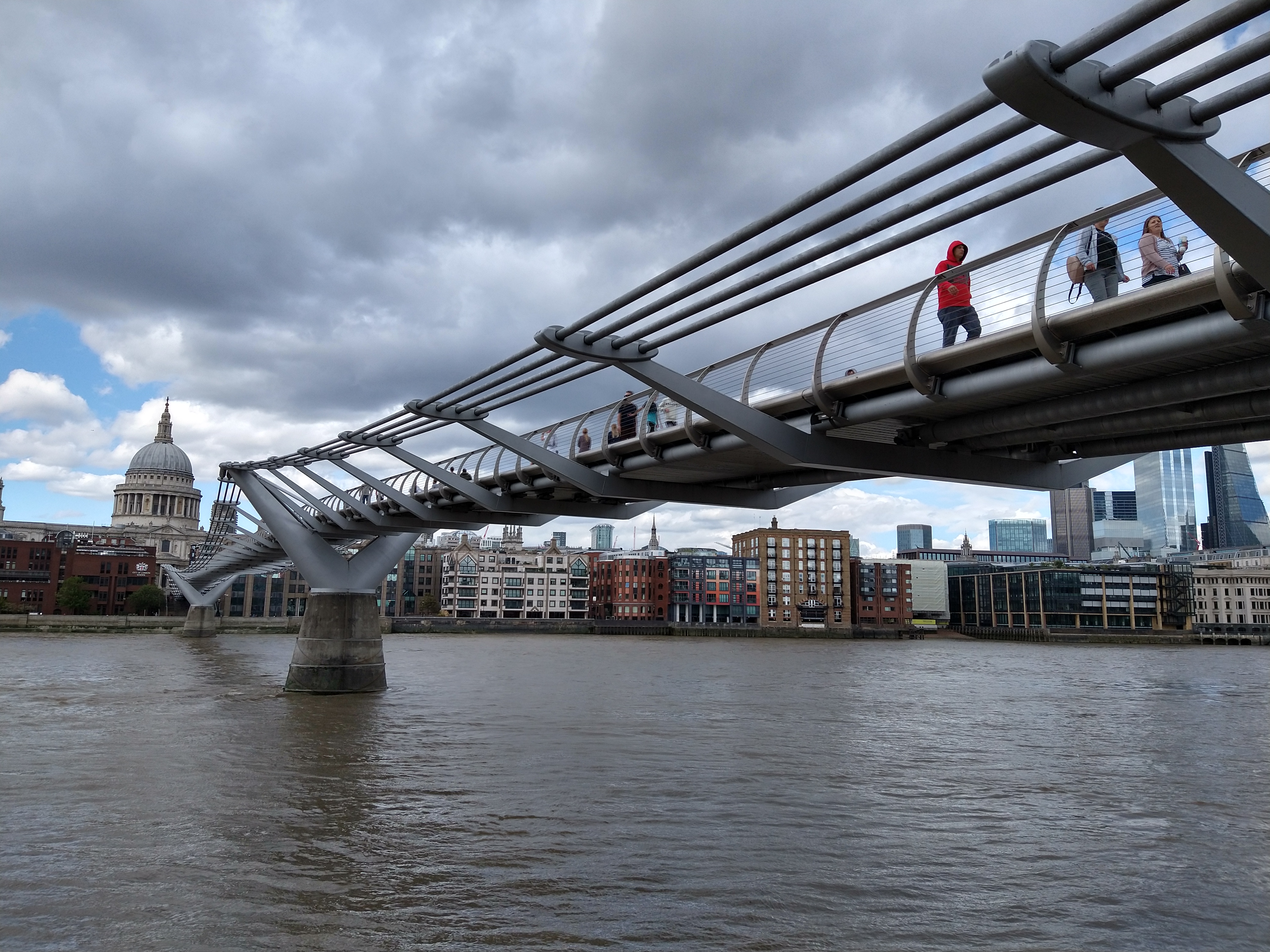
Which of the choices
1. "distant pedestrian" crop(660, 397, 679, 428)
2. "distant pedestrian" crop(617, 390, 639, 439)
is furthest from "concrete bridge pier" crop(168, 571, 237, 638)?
"distant pedestrian" crop(660, 397, 679, 428)

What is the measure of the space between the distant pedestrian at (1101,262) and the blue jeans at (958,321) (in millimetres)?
1269

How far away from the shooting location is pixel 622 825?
37.2 ft

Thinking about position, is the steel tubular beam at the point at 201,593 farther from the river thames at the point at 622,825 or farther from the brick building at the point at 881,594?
the brick building at the point at 881,594

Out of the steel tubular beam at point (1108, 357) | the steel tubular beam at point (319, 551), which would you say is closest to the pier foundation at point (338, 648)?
the steel tubular beam at point (319, 551)

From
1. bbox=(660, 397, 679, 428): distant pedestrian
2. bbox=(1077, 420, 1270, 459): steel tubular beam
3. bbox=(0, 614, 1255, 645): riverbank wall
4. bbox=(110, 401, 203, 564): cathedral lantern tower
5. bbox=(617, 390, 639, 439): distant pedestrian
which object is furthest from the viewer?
bbox=(110, 401, 203, 564): cathedral lantern tower

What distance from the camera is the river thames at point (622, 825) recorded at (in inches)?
317

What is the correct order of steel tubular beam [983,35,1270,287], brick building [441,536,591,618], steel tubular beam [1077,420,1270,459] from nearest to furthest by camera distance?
steel tubular beam [983,35,1270,287] < steel tubular beam [1077,420,1270,459] < brick building [441,536,591,618]

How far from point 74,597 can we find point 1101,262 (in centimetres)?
9890

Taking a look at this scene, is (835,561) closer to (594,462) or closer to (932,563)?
(932,563)

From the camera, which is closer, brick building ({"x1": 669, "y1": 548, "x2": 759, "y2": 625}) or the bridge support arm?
the bridge support arm

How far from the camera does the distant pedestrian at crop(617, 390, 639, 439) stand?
15695mm

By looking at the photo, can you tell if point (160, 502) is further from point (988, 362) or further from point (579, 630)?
point (988, 362)

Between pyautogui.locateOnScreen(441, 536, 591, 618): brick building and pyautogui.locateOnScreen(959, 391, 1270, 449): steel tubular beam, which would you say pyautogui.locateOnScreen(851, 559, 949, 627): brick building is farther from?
pyautogui.locateOnScreen(959, 391, 1270, 449): steel tubular beam

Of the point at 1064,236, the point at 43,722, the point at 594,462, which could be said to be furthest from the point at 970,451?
the point at 43,722
